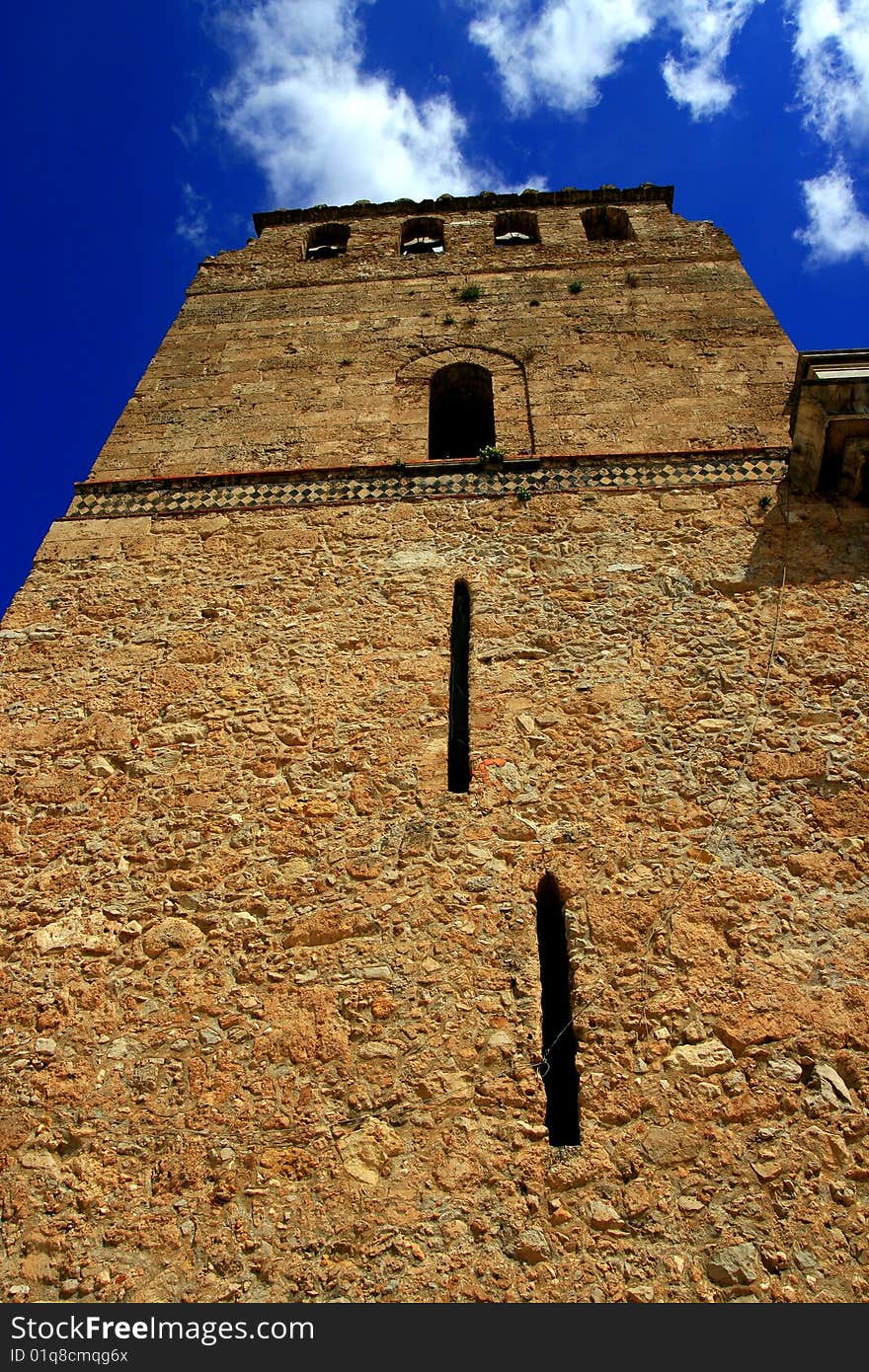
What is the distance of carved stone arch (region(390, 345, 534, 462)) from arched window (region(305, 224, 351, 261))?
11.0 feet

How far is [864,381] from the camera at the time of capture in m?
5.75

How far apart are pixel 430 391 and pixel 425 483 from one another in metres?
1.43

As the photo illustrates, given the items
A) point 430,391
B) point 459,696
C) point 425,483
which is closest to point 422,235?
point 430,391

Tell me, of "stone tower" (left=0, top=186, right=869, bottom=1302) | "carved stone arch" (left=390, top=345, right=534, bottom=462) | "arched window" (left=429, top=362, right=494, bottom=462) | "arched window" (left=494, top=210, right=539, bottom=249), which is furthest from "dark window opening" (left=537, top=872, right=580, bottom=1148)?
"arched window" (left=494, top=210, right=539, bottom=249)

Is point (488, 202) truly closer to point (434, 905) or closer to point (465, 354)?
point (465, 354)

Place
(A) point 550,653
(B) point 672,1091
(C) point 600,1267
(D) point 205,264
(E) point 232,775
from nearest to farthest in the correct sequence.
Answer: (C) point 600,1267
(B) point 672,1091
(E) point 232,775
(A) point 550,653
(D) point 205,264

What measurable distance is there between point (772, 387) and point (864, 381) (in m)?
1.40

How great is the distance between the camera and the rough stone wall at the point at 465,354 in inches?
274

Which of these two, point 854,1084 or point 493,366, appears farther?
point 493,366

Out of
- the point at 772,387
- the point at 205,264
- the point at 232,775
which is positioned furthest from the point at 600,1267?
the point at 205,264

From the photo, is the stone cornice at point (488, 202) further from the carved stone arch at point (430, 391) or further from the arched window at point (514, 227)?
the carved stone arch at point (430, 391)

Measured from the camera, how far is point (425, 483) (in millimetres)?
6531

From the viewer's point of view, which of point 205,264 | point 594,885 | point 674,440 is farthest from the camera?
point 205,264
